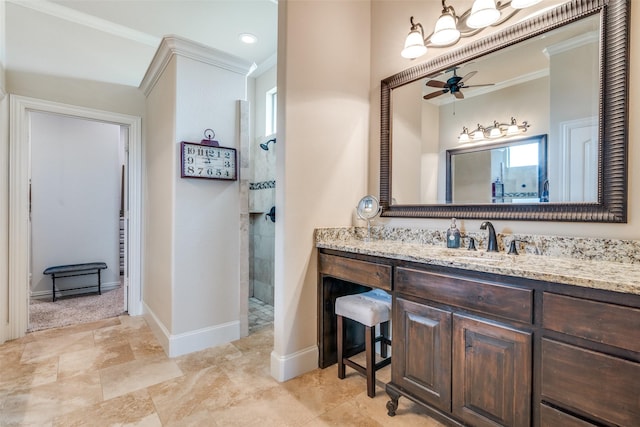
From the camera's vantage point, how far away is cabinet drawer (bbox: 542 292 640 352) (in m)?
0.95

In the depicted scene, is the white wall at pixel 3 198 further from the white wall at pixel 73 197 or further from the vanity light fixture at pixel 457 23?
the vanity light fixture at pixel 457 23

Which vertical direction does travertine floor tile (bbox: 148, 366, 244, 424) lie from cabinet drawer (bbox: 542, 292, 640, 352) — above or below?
below

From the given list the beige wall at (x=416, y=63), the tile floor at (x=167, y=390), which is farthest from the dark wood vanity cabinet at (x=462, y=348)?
the beige wall at (x=416, y=63)

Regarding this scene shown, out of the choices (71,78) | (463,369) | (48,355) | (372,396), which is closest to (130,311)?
(48,355)

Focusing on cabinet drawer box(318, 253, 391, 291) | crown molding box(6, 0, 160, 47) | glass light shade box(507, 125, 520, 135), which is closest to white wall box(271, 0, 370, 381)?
cabinet drawer box(318, 253, 391, 291)

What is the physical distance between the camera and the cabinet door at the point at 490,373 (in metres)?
1.19

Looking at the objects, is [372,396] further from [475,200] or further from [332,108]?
[332,108]

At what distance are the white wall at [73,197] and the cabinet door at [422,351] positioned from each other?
14.2 ft

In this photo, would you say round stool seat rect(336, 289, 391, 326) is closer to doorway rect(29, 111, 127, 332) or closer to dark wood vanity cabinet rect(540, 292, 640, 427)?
dark wood vanity cabinet rect(540, 292, 640, 427)

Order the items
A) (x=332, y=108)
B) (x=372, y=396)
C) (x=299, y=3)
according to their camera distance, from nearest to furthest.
Result: (x=372, y=396), (x=299, y=3), (x=332, y=108)

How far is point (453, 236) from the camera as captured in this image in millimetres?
1823

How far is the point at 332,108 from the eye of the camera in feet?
7.27

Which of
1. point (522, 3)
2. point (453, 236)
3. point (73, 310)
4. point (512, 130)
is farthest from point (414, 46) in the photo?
point (73, 310)

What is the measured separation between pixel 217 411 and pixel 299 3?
8.43 feet
